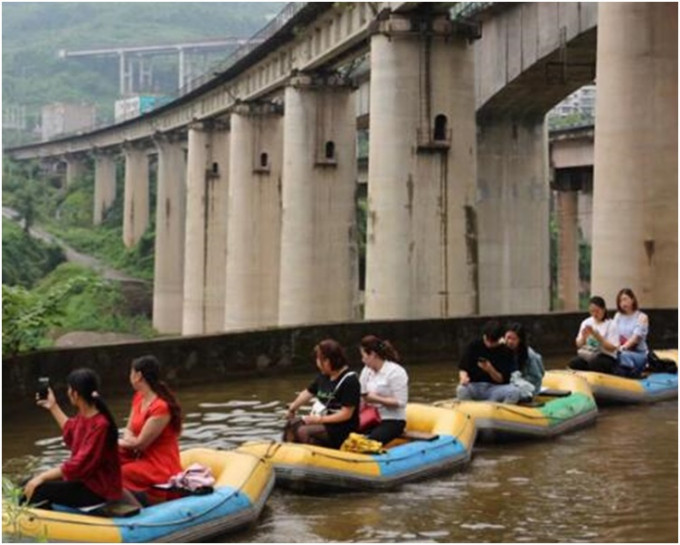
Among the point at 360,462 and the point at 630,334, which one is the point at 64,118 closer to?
the point at 630,334

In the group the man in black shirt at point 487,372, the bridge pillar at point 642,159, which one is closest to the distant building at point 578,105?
the bridge pillar at point 642,159

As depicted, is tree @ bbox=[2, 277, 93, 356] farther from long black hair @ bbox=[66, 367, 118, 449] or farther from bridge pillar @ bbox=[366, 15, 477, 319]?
bridge pillar @ bbox=[366, 15, 477, 319]

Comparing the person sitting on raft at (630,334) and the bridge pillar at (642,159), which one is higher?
the bridge pillar at (642,159)

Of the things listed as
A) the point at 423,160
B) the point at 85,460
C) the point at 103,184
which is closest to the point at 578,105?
the point at 103,184

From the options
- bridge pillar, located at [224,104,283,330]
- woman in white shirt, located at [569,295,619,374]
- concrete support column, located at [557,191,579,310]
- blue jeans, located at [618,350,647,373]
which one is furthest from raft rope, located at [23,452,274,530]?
concrete support column, located at [557,191,579,310]

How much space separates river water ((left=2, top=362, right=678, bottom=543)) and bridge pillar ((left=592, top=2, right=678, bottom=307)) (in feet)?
30.7

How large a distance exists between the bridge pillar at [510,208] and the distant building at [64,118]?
390ft

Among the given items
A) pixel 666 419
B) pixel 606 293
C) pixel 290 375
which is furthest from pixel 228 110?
Answer: pixel 666 419

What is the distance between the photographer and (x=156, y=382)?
10.3 m

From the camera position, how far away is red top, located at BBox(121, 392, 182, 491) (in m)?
10.3

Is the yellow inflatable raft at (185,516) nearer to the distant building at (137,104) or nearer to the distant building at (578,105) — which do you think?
the distant building at (578,105)

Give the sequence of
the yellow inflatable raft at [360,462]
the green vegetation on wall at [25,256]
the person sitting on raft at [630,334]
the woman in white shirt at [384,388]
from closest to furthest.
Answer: the yellow inflatable raft at [360,462] < the woman in white shirt at [384,388] < the person sitting on raft at [630,334] < the green vegetation on wall at [25,256]

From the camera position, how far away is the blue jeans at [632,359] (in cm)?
1827

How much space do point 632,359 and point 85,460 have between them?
10638 millimetres
